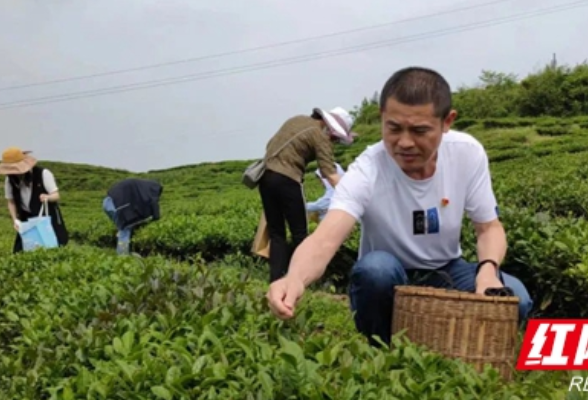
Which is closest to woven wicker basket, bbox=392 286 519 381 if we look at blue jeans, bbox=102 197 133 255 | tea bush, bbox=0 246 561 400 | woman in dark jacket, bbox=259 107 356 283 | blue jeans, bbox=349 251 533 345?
tea bush, bbox=0 246 561 400

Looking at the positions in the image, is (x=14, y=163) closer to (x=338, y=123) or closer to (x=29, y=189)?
(x=29, y=189)

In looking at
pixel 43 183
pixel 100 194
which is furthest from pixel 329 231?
pixel 100 194

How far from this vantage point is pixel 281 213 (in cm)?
546

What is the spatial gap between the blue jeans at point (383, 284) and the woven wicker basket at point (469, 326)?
303 millimetres

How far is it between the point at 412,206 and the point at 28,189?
4.44m

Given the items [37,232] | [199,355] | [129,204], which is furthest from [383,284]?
[129,204]

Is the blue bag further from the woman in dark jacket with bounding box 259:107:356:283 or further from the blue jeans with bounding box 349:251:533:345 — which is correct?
the blue jeans with bounding box 349:251:533:345

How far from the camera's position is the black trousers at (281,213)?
209 inches

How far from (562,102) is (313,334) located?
21.8 metres

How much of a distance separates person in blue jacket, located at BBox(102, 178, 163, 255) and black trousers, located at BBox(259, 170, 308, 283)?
3.40 m

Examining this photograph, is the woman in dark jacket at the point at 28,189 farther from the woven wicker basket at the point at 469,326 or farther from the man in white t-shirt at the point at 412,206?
the woven wicker basket at the point at 469,326

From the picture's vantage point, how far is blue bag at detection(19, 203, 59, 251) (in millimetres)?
6211

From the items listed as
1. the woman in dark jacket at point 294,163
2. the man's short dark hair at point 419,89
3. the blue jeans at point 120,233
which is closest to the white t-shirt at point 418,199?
the man's short dark hair at point 419,89

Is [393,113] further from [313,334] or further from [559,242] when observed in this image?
[559,242]
